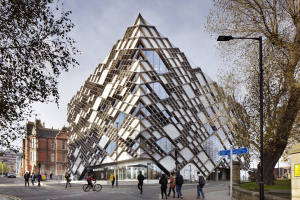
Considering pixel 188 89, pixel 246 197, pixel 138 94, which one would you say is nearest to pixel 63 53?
pixel 246 197

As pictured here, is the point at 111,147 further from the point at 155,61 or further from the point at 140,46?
the point at 140,46

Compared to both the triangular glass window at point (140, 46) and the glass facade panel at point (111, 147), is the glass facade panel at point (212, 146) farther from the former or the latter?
→ the triangular glass window at point (140, 46)

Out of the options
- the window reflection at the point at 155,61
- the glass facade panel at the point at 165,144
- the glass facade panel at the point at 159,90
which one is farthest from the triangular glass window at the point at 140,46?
the glass facade panel at the point at 165,144

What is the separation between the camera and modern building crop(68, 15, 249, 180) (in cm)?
4966

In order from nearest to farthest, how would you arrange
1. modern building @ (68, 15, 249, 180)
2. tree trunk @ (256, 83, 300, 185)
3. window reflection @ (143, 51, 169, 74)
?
tree trunk @ (256, 83, 300, 185), modern building @ (68, 15, 249, 180), window reflection @ (143, 51, 169, 74)

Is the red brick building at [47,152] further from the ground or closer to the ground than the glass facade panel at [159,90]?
closer to the ground

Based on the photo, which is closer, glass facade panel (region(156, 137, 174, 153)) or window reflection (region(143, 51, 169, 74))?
glass facade panel (region(156, 137, 174, 153))

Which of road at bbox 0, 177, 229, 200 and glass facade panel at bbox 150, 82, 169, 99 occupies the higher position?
glass facade panel at bbox 150, 82, 169, 99

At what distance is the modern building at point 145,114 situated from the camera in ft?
163

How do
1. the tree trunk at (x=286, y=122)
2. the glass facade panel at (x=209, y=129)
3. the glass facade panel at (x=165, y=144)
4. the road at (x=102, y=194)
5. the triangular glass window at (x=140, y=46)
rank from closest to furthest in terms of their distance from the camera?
the tree trunk at (x=286, y=122)
the road at (x=102, y=194)
the glass facade panel at (x=165, y=144)
the triangular glass window at (x=140, y=46)
the glass facade panel at (x=209, y=129)

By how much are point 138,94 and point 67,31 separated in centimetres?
3698

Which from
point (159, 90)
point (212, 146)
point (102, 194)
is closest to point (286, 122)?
point (102, 194)

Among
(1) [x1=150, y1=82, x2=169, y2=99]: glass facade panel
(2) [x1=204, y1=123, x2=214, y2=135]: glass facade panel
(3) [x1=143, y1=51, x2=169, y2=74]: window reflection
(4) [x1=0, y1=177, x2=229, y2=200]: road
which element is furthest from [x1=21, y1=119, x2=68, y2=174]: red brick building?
(4) [x1=0, y1=177, x2=229, y2=200]: road

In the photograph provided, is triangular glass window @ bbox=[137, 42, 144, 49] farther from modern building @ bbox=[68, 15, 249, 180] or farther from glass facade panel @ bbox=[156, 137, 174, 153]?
glass facade panel @ bbox=[156, 137, 174, 153]
